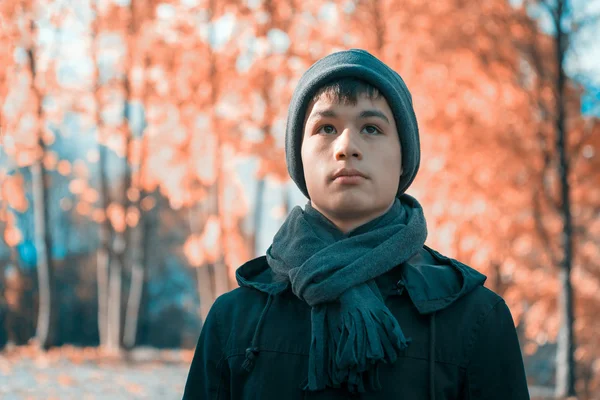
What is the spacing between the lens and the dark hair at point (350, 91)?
1.47 m

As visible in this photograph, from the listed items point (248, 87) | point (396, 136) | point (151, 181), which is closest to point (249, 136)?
point (248, 87)

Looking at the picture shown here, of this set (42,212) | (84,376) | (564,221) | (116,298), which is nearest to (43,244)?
(42,212)

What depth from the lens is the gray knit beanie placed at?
1.47m

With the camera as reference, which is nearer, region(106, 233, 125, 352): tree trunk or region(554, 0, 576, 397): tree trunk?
region(554, 0, 576, 397): tree trunk

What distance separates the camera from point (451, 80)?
7.60 m

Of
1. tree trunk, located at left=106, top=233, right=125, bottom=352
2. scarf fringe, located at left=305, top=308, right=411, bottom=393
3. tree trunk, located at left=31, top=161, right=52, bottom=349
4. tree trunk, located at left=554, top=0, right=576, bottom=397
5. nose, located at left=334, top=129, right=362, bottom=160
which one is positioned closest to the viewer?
scarf fringe, located at left=305, top=308, right=411, bottom=393

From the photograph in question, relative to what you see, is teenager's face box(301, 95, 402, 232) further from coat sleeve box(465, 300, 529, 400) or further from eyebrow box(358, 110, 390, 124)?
coat sleeve box(465, 300, 529, 400)

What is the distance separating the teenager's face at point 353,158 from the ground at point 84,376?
5511mm

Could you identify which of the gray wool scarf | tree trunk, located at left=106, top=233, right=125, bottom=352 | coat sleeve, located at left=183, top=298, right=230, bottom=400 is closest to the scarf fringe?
the gray wool scarf

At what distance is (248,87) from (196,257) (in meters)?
2.36

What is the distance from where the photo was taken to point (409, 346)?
1369 mm

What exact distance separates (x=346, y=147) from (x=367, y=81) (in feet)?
0.55

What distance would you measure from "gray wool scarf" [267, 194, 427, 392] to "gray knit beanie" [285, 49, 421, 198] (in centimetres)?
17

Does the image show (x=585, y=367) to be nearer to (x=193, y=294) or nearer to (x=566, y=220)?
(x=566, y=220)
